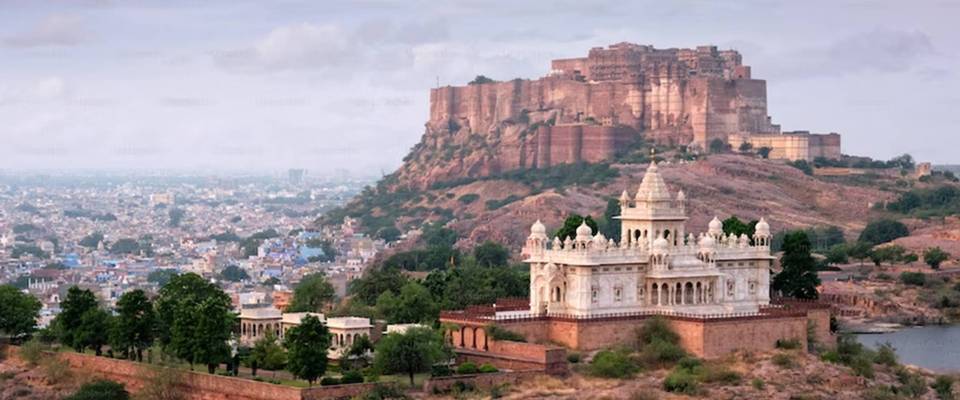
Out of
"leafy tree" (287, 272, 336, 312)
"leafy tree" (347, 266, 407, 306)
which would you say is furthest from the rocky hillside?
"leafy tree" (287, 272, 336, 312)

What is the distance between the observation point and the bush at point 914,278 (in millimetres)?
91812

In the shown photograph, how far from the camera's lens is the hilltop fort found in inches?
4788

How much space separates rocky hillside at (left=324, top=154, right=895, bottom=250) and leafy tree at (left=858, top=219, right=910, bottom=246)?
14.9 feet

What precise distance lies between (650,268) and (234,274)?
219 ft

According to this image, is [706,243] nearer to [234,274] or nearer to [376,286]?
[376,286]

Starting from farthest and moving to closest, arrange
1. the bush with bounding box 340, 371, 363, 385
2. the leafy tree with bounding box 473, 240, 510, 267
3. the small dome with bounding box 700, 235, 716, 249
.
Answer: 1. the leafy tree with bounding box 473, 240, 510, 267
2. the small dome with bounding box 700, 235, 716, 249
3. the bush with bounding box 340, 371, 363, 385

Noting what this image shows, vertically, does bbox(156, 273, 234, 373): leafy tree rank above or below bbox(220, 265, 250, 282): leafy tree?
below

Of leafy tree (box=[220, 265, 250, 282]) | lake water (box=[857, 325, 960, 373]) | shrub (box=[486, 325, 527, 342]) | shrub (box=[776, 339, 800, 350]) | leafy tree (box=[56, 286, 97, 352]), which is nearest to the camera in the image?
shrub (box=[486, 325, 527, 342])

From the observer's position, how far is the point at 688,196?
10962 cm

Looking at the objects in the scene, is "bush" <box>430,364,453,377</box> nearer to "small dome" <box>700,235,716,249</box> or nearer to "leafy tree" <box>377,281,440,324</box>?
"leafy tree" <box>377,281,440,324</box>

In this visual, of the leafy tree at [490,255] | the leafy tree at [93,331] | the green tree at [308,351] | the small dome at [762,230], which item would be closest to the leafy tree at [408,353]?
the green tree at [308,351]

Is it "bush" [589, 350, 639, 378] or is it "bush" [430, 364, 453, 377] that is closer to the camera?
"bush" [430, 364, 453, 377]

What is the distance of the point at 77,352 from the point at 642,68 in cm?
6949

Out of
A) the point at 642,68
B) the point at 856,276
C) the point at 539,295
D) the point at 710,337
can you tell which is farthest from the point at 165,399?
the point at 642,68
